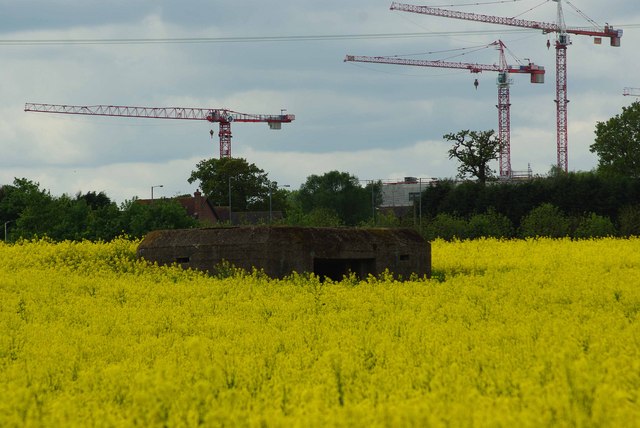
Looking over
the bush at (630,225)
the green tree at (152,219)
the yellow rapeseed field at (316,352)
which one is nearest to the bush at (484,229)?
the bush at (630,225)

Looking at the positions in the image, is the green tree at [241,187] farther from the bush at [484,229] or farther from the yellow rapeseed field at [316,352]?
the yellow rapeseed field at [316,352]

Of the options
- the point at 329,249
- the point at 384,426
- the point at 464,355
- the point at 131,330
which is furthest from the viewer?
the point at 329,249

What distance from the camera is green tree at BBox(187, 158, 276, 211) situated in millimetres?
113875

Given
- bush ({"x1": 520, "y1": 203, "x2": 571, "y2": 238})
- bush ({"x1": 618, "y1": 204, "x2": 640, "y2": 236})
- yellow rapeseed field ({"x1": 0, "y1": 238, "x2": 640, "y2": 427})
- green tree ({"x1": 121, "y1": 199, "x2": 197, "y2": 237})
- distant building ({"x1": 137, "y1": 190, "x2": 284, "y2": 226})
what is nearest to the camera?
yellow rapeseed field ({"x1": 0, "y1": 238, "x2": 640, "y2": 427})

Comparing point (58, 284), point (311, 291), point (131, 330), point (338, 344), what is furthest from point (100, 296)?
point (338, 344)

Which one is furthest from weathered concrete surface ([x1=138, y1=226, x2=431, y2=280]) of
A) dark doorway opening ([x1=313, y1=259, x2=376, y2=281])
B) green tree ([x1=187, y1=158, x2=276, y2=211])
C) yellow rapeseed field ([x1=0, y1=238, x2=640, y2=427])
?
green tree ([x1=187, y1=158, x2=276, y2=211])

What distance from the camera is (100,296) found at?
816 inches

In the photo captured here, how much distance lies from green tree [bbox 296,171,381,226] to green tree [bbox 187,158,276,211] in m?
3.55

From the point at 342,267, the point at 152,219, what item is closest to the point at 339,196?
the point at 152,219

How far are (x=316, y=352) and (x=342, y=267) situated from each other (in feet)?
53.7

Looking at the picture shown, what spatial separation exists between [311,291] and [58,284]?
5724 millimetres

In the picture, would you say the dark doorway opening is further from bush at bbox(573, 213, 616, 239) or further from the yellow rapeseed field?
bush at bbox(573, 213, 616, 239)

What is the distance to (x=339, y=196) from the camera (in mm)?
110500

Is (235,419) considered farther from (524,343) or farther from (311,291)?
(311,291)
